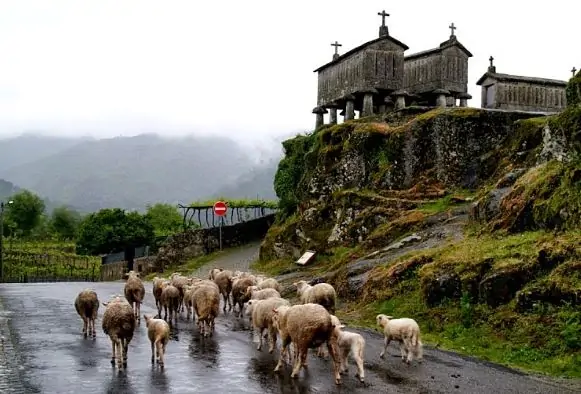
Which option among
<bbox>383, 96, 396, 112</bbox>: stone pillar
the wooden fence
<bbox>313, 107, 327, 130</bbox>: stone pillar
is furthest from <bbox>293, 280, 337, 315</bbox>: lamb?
the wooden fence

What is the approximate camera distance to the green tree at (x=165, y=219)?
9833 cm

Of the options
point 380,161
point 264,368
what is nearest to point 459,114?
point 380,161

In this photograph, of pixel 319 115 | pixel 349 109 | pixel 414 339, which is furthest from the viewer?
pixel 319 115

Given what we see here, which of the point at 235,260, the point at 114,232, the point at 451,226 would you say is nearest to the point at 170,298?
the point at 451,226

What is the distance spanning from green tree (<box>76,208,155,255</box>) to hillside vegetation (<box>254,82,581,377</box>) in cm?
2504

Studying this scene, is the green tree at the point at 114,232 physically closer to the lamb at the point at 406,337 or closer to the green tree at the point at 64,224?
the green tree at the point at 64,224

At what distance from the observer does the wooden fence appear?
6519cm

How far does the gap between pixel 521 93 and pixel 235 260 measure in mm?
21221

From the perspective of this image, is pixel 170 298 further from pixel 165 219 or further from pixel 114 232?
pixel 165 219

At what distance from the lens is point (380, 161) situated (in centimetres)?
3956

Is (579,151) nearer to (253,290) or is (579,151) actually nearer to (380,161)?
(253,290)

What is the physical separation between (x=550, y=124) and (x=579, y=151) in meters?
5.34

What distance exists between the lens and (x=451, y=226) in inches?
1186

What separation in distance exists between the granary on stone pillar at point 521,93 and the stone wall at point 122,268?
24983 mm
